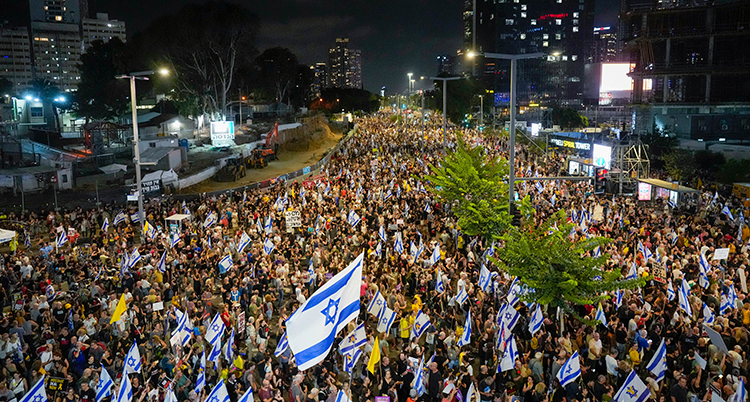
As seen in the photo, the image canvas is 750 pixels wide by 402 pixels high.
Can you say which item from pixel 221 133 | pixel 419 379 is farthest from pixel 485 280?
pixel 221 133

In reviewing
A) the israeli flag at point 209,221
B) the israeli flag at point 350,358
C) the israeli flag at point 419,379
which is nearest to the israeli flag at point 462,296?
the israeli flag at point 350,358

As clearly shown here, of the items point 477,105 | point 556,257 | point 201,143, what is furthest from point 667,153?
point 477,105

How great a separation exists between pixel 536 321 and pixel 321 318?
740 centimetres

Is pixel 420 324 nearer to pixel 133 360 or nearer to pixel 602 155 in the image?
pixel 133 360

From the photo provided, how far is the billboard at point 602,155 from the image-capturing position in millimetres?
33281

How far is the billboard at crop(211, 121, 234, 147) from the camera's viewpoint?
52156 millimetres

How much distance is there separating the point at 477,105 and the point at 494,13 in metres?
56.5

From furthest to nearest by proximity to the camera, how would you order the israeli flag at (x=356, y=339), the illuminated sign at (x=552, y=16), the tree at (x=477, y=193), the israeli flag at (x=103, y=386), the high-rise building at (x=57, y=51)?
the high-rise building at (x=57, y=51), the illuminated sign at (x=552, y=16), the tree at (x=477, y=193), the israeli flag at (x=356, y=339), the israeli flag at (x=103, y=386)

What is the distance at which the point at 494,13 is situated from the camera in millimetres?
156375

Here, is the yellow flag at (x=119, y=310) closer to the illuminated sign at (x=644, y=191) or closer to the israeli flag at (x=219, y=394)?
the israeli flag at (x=219, y=394)

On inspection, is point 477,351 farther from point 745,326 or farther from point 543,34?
point 543,34

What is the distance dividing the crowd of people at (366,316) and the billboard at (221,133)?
28143 mm

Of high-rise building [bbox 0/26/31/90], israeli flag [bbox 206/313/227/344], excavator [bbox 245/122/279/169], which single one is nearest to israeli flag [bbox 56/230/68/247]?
israeli flag [bbox 206/313/227/344]

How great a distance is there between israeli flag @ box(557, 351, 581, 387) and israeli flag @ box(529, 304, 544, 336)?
2.08 metres
